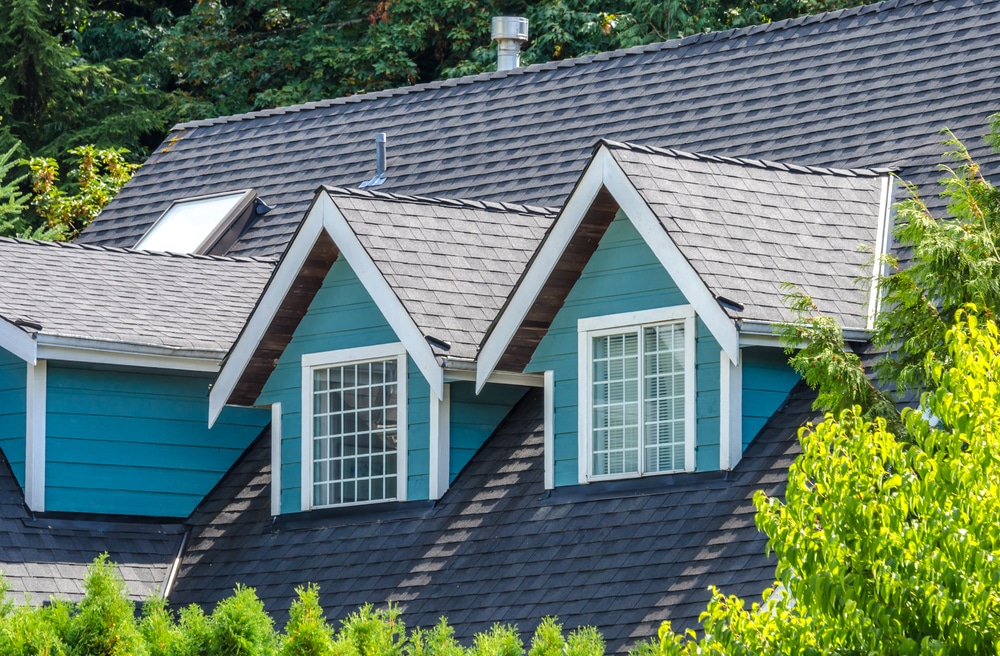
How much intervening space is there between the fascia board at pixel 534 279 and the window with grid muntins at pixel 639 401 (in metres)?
0.54

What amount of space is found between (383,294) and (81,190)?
48.9ft

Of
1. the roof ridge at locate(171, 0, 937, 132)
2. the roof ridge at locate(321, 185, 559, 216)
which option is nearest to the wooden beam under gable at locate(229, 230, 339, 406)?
the roof ridge at locate(321, 185, 559, 216)

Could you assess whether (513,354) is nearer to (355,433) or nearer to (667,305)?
(667,305)

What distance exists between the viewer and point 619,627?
11.9m

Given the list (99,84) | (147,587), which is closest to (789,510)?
(147,587)

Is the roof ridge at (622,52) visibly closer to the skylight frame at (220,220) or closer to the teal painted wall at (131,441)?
the skylight frame at (220,220)

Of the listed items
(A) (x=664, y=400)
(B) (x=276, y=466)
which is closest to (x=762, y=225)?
(A) (x=664, y=400)

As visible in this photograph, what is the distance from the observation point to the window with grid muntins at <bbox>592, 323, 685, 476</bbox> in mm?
12852

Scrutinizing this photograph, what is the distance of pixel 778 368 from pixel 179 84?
23675 mm

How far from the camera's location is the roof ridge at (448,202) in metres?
14.7

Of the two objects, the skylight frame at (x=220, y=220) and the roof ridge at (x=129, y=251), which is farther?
the skylight frame at (x=220, y=220)

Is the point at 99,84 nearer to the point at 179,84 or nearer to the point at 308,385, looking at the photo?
the point at 179,84

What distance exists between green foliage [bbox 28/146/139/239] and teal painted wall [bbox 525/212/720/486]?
14321 mm

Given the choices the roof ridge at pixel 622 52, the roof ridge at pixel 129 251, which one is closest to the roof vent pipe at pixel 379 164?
the roof ridge at pixel 129 251
